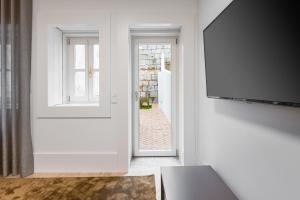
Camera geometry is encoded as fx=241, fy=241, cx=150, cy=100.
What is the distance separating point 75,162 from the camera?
3.25 metres

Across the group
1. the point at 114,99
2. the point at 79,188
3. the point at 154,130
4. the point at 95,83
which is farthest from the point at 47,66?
the point at 154,130

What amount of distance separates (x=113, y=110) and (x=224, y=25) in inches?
77.3

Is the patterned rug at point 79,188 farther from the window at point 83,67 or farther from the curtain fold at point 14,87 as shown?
the window at point 83,67

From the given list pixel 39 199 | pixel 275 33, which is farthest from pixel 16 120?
pixel 275 33

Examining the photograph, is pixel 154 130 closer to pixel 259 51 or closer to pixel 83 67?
pixel 83 67

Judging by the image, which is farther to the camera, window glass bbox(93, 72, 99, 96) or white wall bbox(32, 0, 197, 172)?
window glass bbox(93, 72, 99, 96)

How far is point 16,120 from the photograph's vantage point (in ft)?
10.2

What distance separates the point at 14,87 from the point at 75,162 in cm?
125

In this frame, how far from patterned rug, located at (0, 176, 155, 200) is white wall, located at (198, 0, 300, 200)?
85 centimetres

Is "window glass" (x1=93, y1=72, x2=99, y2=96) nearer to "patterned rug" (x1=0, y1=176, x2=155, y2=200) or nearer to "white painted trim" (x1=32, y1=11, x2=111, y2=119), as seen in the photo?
"white painted trim" (x1=32, y1=11, x2=111, y2=119)

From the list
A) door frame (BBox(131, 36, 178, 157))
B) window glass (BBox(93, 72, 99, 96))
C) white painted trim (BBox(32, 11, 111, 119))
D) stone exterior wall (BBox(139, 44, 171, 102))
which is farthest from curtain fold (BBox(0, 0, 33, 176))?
stone exterior wall (BBox(139, 44, 171, 102))

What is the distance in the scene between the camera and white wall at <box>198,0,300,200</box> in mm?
1133

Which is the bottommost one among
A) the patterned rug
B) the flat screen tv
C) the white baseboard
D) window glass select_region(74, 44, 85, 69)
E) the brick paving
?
the patterned rug

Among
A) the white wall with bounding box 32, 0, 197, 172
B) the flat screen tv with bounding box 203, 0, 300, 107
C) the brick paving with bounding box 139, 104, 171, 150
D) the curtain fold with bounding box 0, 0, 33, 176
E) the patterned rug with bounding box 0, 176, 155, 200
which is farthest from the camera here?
the brick paving with bounding box 139, 104, 171, 150
